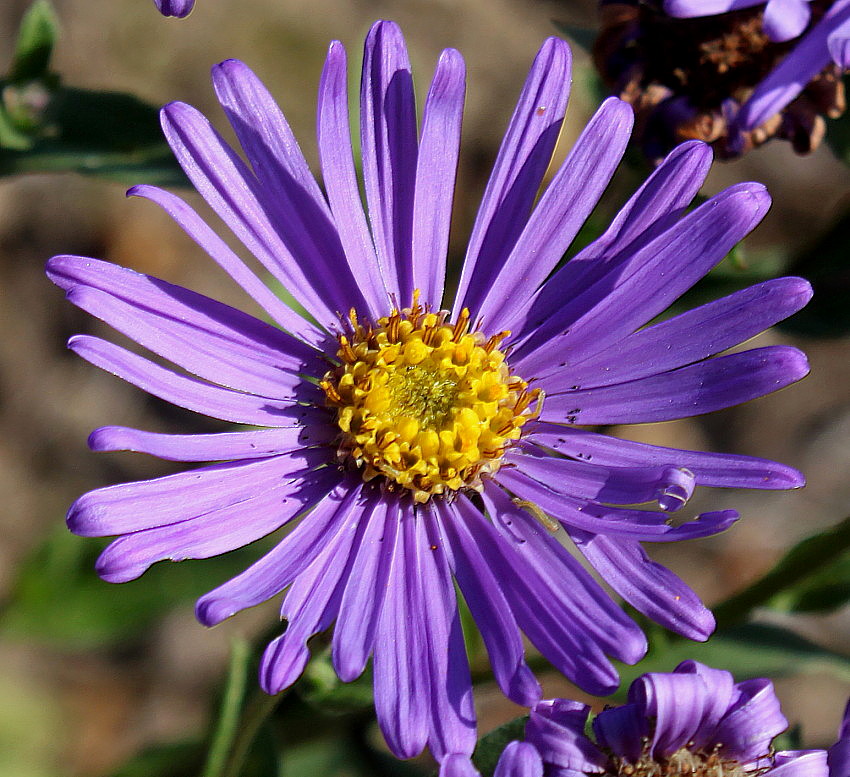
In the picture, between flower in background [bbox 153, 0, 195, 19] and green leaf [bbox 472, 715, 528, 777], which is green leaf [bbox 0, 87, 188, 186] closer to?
flower in background [bbox 153, 0, 195, 19]

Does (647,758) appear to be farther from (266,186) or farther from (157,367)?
(266,186)

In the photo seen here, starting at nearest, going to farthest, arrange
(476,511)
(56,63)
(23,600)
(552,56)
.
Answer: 1. (552,56)
2. (476,511)
3. (23,600)
4. (56,63)

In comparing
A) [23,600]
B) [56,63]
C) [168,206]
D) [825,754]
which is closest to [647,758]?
[825,754]

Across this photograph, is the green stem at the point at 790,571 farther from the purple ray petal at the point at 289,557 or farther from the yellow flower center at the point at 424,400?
the purple ray petal at the point at 289,557

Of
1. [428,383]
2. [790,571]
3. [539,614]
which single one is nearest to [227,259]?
[428,383]

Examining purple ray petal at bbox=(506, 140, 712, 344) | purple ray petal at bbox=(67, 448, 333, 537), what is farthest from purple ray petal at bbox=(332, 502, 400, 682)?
purple ray petal at bbox=(506, 140, 712, 344)

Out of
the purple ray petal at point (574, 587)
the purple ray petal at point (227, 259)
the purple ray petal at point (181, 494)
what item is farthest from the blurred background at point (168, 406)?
the purple ray petal at point (574, 587)
